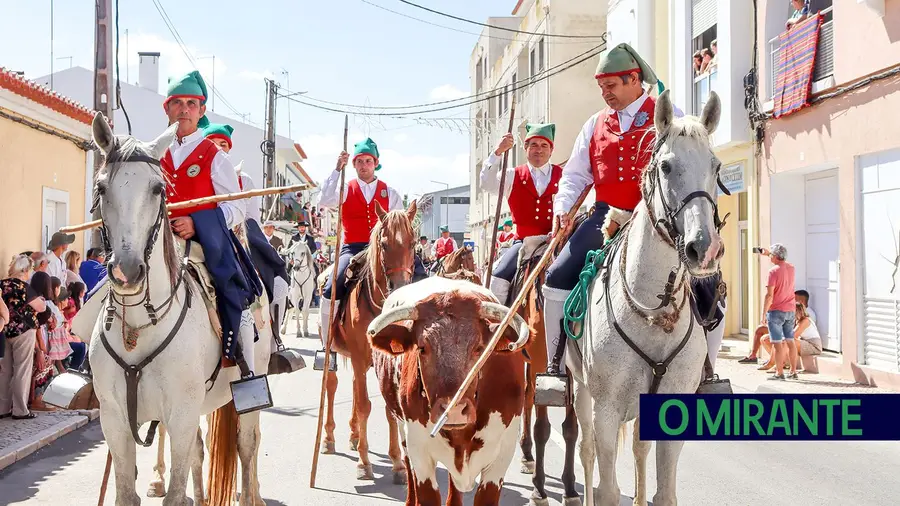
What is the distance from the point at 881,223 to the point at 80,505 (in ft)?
38.2

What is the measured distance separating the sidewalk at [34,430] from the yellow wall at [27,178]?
4603 mm

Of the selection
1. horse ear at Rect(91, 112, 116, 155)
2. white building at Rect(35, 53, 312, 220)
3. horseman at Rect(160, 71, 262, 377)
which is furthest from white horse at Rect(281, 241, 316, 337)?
horse ear at Rect(91, 112, 116, 155)

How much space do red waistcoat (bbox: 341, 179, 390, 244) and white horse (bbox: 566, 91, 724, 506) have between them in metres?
4.50

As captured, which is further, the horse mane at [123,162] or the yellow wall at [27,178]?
the yellow wall at [27,178]

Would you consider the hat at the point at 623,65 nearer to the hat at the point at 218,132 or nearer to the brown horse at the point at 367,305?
the brown horse at the point at 367,305

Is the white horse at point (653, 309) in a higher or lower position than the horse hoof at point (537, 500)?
higher

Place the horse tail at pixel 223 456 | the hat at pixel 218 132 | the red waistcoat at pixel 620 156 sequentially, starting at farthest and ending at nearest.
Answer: the hat at pixel 218 132 < the horse tail at pixel 223 456 < the red waistcoat at pixel 620 156

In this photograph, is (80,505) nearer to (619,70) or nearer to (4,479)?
(4,479)

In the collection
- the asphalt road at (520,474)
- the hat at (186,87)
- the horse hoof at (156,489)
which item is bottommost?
the asphalt road at (520,474)

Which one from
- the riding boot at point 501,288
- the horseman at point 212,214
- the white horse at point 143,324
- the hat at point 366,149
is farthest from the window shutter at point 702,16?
the white horse at point 143,324

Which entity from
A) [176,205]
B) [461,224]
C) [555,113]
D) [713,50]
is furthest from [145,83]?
[461,224]

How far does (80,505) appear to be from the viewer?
6.54 m

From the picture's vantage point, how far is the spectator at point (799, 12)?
602 inches

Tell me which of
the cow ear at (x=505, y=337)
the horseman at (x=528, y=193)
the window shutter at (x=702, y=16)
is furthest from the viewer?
the window shutter at (x=702, y=16)
